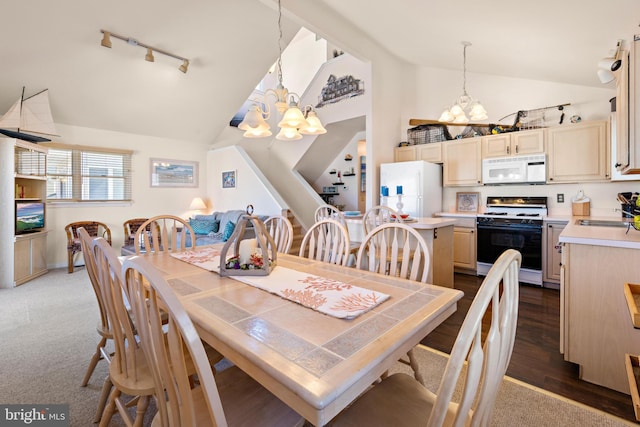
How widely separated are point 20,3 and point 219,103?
291 centimetres

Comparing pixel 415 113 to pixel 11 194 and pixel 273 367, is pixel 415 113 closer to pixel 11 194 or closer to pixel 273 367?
pixel 273 367

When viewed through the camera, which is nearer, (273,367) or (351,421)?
(273,367)

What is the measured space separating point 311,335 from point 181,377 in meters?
0.36

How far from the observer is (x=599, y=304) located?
1.73m

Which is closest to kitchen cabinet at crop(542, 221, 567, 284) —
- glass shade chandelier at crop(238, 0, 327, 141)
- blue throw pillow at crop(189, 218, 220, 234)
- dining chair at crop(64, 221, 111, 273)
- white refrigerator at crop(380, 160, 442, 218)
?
white refrigerator at crop(380, 160, 442, 218)

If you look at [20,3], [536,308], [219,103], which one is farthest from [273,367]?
[219,103]

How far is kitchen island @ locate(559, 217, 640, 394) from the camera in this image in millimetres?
1646

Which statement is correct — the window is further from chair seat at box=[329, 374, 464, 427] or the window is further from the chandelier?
chair seat at box=[329, 374, 464, 427]

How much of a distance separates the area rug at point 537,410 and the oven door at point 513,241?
2390 mm

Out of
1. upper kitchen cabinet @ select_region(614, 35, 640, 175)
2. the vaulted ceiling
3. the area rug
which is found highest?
the vaulted ceiling

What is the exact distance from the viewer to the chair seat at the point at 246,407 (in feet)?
3.15

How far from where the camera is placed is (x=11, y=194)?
3732mm

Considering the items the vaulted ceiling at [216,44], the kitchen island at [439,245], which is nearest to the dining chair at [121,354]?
the kitchen island at [439,245]

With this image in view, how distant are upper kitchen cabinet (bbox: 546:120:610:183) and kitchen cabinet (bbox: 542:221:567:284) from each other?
0.62 meters
